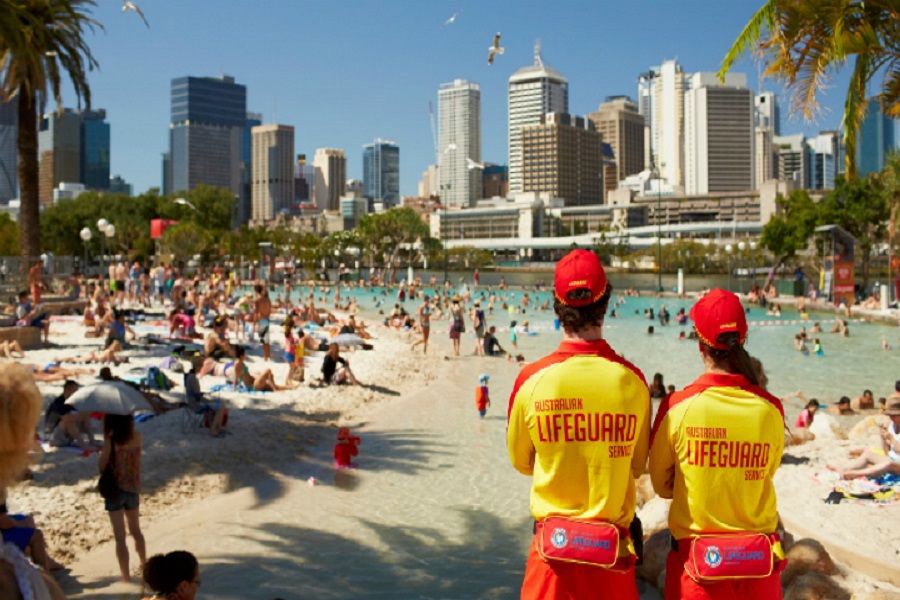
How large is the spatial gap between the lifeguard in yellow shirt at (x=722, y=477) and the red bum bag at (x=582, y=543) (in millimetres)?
355

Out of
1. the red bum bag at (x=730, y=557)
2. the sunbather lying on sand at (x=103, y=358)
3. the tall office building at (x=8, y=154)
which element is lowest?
the sunbather lying on sand at (x=103, y=358)

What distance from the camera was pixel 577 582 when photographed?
2824mm

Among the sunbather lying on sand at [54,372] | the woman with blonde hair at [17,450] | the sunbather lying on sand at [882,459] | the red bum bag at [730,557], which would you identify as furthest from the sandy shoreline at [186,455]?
the red bum bag at [730,557]

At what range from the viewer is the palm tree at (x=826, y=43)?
9.31 meters

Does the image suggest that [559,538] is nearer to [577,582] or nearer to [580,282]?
[577,582]

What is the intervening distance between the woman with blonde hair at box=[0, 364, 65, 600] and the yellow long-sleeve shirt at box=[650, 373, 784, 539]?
209cm

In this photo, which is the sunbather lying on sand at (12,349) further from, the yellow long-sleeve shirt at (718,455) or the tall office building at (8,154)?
the tall office building at (8,154)

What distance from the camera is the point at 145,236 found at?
78500 mm

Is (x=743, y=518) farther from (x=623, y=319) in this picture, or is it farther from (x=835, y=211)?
(x=835, y=211)

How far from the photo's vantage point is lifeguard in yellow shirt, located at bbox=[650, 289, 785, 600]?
2.92 meters

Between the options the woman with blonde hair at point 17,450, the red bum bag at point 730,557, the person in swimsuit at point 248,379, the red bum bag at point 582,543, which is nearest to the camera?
the woman with blonde hair at point 17,450

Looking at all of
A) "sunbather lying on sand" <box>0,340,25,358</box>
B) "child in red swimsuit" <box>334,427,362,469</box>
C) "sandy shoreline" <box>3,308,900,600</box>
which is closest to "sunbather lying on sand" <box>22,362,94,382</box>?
"sandy shoreline" <box>3,308,900,600</box>

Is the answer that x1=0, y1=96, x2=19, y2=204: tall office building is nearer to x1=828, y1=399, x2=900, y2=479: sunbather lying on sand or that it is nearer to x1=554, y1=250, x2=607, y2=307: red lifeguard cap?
x1=828, y1=399, x2=900, y2=479: sunbather lying on sand

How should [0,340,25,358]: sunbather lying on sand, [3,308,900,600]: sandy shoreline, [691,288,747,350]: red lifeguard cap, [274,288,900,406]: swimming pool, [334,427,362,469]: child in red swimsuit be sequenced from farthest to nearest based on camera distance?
1. [274,288,900,406]: swimming pool
2. [0,340,25,358]: sunbather lying on sand
3. [334,427,362,469]: child in red swimsuit
4. [3,308,900,600]: sandy shoreline
5. [691,288,747,350]: red lifeguard cap
